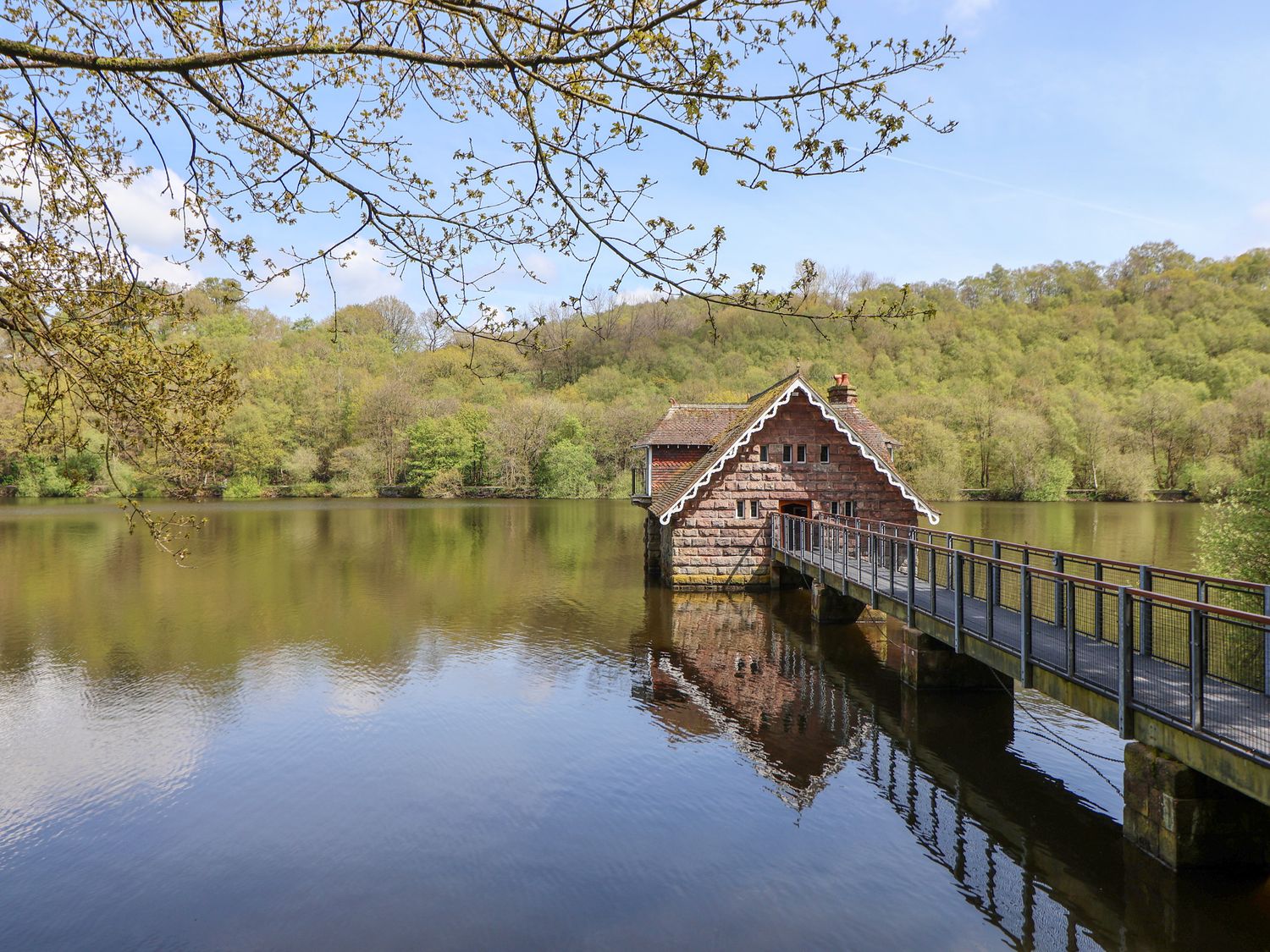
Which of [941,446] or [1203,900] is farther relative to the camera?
[941,446]

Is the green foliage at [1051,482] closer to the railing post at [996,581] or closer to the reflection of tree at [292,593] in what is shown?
the reflection of tree at [292,593]

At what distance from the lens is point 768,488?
24031mm

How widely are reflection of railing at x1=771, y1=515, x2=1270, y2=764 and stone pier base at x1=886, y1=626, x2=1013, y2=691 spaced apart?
509 mm

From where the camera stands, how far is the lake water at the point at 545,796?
294 inches

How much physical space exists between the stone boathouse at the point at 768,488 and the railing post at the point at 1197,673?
16313 millimetres

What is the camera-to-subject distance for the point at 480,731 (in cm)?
1276

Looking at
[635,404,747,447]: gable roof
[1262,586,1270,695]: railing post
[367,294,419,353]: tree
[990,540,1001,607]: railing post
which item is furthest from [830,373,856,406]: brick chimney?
[367,294,419,353]: tree

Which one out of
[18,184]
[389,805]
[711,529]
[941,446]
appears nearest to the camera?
[18,184]

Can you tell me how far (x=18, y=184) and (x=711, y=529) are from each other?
19.8 metres

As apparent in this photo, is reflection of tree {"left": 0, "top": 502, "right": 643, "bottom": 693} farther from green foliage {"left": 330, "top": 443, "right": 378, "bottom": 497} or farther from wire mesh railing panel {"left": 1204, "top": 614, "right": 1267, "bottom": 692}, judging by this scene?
green foliage {"left": 330, "top": 443, "right": 378, "bottom": 497}

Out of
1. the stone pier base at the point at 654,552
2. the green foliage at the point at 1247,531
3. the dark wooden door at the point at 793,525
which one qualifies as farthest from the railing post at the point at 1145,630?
the stone pier base at the point at 654,552

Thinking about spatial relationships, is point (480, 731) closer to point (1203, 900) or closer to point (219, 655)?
point (219, 655)

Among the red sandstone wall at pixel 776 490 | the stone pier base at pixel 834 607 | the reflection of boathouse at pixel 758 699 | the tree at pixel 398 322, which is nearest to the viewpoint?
the reflection of boathouse at pixel 758 699

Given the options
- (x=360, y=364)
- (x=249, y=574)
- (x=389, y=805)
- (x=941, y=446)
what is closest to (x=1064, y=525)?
(x=941, y=446)
